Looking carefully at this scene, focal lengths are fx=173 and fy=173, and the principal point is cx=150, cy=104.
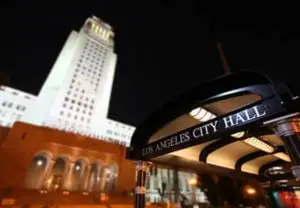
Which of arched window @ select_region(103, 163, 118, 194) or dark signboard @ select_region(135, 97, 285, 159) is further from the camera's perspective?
arched window @ select_region(103, 163, 118, 194)

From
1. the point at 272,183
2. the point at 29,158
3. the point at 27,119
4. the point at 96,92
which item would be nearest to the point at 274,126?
the point at 272,183

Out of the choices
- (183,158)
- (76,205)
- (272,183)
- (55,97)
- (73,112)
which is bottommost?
(76,205)

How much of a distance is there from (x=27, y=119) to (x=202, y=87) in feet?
138

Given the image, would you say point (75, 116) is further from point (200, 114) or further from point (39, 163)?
point (200, 114)

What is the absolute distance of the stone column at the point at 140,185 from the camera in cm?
340

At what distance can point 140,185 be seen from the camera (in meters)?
3.59

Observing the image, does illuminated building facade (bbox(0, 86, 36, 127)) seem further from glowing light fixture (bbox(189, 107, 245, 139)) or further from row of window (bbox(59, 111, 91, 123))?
glowing light fixture (bbox(189, 107, 245, 139))

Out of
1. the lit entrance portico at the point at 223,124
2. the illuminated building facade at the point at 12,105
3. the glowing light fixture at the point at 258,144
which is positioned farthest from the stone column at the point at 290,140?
the illuminated building facade at the point at 12,105

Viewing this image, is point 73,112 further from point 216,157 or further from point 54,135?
point 216,157

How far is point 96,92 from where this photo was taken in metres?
45.5

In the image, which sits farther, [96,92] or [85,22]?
[85,22]

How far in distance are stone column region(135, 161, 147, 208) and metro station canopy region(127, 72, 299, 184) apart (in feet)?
0.63

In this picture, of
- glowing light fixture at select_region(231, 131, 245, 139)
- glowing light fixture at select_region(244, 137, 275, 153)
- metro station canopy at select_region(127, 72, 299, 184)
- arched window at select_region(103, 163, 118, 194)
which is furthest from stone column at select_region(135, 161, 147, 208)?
arched window at select_region(103, 163, 118, 194)

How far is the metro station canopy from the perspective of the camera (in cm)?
207
